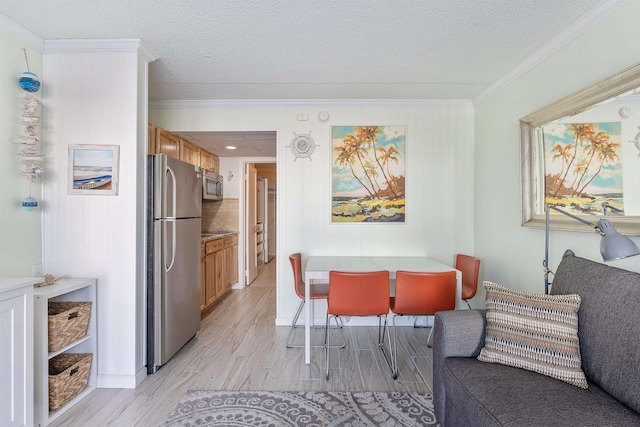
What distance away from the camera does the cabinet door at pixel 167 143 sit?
10.1ft

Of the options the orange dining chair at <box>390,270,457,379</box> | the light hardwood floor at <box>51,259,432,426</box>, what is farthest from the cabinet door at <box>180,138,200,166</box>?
the orange dining chair at <box>390,270,457,379</box>

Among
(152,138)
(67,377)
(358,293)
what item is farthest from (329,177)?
(67,377)

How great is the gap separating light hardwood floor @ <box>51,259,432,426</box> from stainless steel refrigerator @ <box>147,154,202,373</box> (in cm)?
22

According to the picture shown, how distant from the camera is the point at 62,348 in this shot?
75.2 inches

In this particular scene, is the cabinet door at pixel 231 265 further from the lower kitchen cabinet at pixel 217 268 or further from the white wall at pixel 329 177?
the white wall at pixel 329 177

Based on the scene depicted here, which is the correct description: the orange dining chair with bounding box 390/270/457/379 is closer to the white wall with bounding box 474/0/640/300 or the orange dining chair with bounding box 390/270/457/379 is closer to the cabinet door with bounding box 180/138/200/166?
the white wall with bounding box 474/0/640/300

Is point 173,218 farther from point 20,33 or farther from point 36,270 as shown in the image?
point 20,33

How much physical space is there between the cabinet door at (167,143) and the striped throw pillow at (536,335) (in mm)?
3216

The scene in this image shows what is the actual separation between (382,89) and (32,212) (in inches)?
124

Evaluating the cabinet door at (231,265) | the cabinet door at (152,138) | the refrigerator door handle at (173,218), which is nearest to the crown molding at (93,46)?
the cabinet door at (152,138)

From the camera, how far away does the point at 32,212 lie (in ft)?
7.02

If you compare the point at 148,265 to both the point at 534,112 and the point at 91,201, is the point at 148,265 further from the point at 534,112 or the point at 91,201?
the point at 534,112

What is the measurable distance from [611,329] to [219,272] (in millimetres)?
3978

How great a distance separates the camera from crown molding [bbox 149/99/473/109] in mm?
3404
